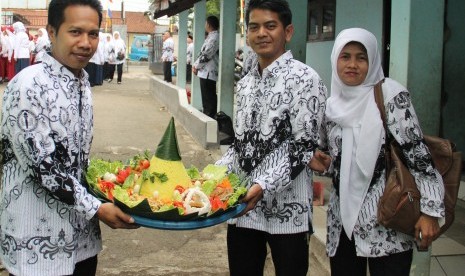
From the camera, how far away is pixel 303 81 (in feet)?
8.79

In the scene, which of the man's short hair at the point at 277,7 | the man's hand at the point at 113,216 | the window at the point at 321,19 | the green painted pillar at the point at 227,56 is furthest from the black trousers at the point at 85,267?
the window at the point at 321,19

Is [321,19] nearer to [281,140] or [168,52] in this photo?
[281,140]

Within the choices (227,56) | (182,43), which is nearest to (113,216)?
(227,56)

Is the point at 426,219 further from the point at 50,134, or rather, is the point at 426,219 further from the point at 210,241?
the point at 210,241

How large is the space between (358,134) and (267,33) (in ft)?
2.05

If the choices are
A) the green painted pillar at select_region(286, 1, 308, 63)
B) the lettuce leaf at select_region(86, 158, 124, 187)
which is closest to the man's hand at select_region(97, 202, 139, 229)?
the lettuce leaf at select_region(86, 158, 124, 187)

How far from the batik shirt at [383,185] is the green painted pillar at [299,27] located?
116 inches

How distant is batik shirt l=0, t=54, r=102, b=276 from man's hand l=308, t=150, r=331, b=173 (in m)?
1.04

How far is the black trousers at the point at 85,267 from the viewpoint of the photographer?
2551 millimetres

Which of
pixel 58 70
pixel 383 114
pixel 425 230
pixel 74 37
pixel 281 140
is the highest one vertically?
pixel 74 37

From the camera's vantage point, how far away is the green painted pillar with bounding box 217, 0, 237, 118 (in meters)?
9.66

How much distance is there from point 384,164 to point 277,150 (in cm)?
49

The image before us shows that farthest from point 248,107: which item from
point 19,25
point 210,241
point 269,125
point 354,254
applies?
point 19,25

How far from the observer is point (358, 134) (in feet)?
8.82
